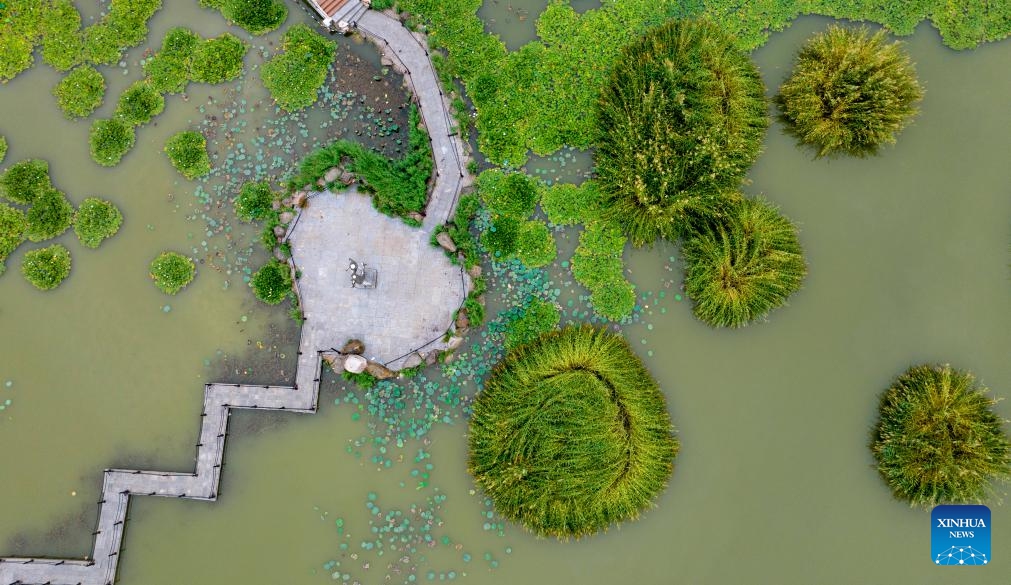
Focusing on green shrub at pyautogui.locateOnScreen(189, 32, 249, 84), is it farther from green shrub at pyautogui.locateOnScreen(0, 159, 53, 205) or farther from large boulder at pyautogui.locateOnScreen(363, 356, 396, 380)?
large boulder at pyautogui.locateOnScreen(363, 356, 396, 380)

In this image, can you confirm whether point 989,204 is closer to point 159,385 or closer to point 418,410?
point 418,410

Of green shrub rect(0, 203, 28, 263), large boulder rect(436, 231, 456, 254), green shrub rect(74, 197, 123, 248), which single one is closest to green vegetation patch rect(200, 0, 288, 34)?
green shrub rect(74, 197, 123, 248)

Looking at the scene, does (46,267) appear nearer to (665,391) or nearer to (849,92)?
(665,391)

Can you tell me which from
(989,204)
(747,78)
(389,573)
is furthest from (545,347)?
(989,204)

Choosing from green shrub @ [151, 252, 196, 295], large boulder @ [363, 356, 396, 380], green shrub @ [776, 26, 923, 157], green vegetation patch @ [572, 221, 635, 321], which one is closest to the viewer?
green shrub @ [776, 26, 923, 157]

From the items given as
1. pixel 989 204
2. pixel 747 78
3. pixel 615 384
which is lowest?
pixel 615 384

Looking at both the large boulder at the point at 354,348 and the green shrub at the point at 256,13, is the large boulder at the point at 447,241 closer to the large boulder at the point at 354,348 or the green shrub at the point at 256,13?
the large boulder at the point at 354,348

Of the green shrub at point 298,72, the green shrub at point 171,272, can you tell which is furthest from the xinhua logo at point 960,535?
the green shrub at point 171,272

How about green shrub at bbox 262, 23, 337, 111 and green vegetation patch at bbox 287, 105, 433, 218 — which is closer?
green vegetation patch at bbox 287, 105, 433, 218
